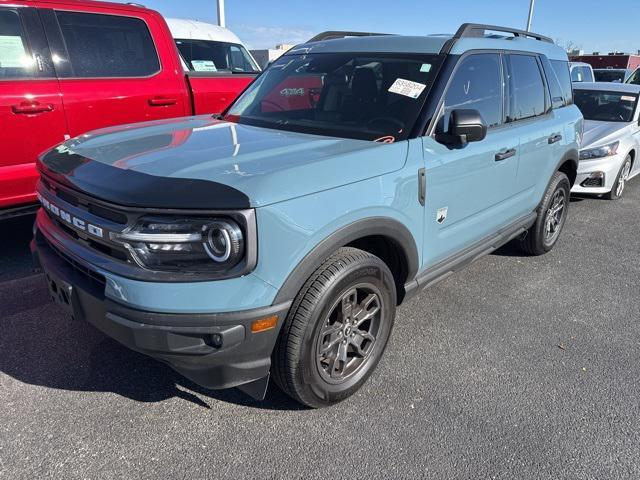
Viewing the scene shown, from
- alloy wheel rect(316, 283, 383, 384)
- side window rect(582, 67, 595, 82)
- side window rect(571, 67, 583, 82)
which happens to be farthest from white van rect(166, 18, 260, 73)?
side window rect(582, 67, 595, 82)

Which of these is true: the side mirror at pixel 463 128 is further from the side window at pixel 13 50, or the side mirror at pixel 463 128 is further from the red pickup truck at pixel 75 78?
the side window at pixel 13 50

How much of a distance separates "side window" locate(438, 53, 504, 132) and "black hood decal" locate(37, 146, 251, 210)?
1514mm

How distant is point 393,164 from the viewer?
259cm

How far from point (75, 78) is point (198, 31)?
14.0 ft

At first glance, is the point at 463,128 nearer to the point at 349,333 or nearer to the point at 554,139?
the point at 349,333

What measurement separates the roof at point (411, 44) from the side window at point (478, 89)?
0.08 m

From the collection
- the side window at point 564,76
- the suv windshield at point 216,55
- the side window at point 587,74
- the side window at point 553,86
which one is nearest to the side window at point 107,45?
the suv windshield at point 216,55

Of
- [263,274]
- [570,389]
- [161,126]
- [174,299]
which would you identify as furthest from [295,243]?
[570,389]

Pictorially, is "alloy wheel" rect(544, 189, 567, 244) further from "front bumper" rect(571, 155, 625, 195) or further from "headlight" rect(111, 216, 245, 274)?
"headlight" rect(111, 216, 245, 274)

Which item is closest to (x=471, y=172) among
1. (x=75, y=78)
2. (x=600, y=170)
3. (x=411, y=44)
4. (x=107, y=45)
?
(x=411, y=44)

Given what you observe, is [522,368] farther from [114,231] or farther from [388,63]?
[114,231]

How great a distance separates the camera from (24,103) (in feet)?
13.0

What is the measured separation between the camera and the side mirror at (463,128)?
280cm

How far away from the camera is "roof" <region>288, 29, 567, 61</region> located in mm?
3193
